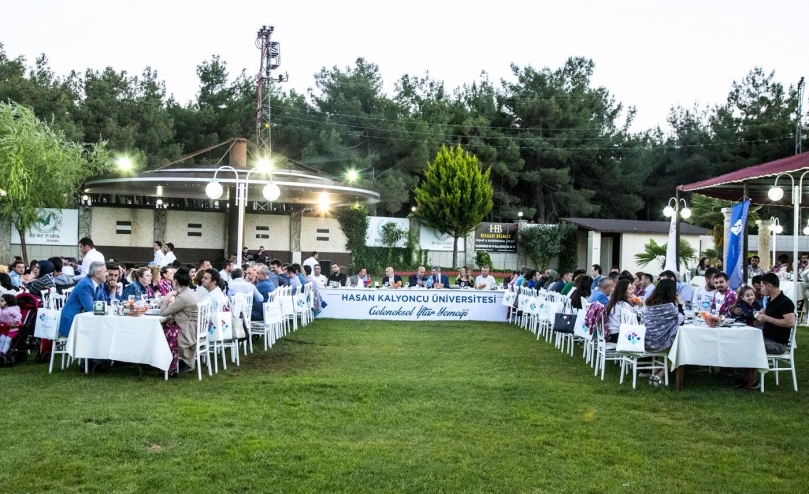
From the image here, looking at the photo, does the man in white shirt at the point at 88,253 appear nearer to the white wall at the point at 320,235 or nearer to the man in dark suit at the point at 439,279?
the man in dark suit at the point at 439,279

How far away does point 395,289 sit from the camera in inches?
581

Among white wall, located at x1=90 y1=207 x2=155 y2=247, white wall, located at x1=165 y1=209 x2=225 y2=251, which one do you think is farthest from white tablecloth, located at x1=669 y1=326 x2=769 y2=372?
white wall, located at x1=90 y1=207 x2=155 y2=247

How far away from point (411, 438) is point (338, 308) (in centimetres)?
937

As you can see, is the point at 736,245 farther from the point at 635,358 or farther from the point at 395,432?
the point at 395,432

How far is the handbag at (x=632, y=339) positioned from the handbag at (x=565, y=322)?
2.45 meters

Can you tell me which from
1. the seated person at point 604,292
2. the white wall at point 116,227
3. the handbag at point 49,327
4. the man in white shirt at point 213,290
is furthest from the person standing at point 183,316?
the white wall at point 116,227

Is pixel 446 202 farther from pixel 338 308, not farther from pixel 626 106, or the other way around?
pixel 626 106

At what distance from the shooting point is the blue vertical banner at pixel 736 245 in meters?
11.6

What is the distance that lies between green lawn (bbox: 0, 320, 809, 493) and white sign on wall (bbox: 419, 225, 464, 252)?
2363cm

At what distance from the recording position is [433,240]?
108 feet

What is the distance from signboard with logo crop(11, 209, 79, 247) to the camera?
2586 cm

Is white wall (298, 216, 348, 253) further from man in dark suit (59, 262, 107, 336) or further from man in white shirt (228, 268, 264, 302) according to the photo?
man in dark suit (59, 262, 107, 336)

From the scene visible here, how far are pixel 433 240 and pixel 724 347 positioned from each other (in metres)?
25.3

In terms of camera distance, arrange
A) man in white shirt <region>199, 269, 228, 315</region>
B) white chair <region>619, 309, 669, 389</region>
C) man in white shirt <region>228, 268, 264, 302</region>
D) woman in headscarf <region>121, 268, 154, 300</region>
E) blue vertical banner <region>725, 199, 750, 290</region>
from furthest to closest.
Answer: blue vertical banner <region>725, 199, 750, 290</region> < man in white shirt <region>228, 268, 264, 302</region> < woman in headscarf <region>121, 268, 154, 300</region> < man in white shirt <region>199, 269, 228, 315</region> < white chair <region>619, 309, 669, 389</region>
